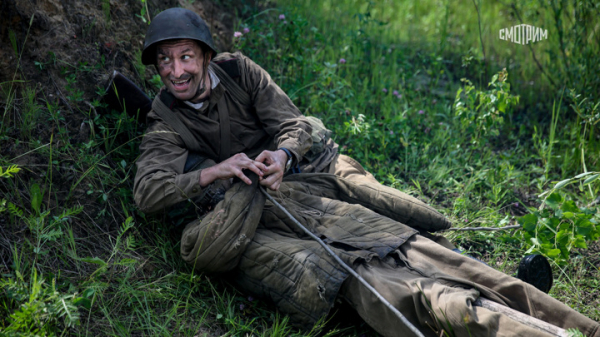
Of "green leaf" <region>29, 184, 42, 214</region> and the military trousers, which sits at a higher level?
"green leaf" <region>29, 184, 42, 214</region>

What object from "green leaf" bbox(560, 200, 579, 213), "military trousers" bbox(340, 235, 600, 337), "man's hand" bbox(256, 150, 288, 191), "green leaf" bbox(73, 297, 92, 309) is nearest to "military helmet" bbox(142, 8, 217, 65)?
"man's hand" bbox(256, 150, 288, 191)

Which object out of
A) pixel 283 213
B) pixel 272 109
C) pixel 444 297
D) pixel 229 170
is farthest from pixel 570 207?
pixel 229 170

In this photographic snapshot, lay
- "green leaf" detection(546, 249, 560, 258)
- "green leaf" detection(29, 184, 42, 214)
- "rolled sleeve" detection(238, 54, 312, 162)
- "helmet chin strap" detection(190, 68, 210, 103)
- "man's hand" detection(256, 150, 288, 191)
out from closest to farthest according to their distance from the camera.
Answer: "green leaf" detection(29, 184, 42, 214)
"man's hand" detection(256, 150, 288, 191)
"green leaf" detection(546, 249, 560, 258)
"helmet chin strap" detection(190, 68, 210, 103)
"rolled sleeve" detection(238, 54, 312, 162)

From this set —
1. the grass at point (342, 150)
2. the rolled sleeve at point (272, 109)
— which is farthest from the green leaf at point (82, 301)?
the rolled sleeve at point (272, 109)

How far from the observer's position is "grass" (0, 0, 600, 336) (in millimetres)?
2820

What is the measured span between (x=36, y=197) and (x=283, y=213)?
143cm

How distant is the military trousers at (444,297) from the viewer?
243 centimetres

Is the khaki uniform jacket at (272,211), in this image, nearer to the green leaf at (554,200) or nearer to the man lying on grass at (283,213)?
the man lying on grass at (283,213)

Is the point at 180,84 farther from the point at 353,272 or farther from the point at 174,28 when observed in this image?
the point at 353,272

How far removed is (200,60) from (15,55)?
1227mm

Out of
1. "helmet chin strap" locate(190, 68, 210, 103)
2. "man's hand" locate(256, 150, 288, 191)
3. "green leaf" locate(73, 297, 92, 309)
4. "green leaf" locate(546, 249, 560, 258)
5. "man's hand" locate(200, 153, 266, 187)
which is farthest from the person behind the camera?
"helmet chin strap" locate(190, 68, 210, 103)

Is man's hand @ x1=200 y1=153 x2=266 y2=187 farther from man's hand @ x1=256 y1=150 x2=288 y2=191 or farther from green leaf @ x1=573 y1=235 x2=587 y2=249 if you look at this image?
green leaf @ x1=573 y1=235 x2=587 y2=249

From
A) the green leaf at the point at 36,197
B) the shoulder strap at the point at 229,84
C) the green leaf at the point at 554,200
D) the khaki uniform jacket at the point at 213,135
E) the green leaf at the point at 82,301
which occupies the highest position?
the shoulder strap at the point at 229,84

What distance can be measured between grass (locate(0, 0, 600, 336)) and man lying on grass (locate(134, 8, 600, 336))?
10.8 inches
